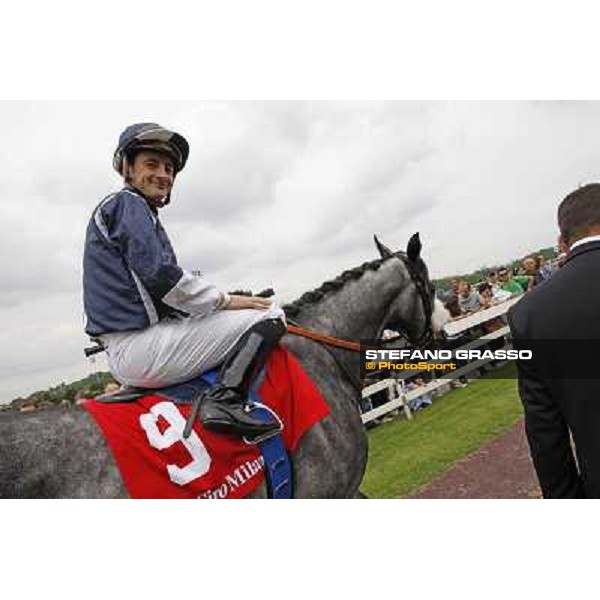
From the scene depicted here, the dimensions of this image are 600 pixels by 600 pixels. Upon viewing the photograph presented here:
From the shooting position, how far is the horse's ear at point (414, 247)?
3.95 metres

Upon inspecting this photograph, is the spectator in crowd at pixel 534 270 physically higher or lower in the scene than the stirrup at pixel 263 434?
higher

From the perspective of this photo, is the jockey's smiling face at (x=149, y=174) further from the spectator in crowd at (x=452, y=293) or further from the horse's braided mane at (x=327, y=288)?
the spectator in crowd at (x=452, y=293)

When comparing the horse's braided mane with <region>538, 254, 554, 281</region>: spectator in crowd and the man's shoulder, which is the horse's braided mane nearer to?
the man's shoulder

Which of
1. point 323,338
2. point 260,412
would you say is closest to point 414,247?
point 323,338

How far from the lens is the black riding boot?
267 cm

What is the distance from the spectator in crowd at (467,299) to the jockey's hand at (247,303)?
2.33 metres

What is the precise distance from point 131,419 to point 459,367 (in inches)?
101

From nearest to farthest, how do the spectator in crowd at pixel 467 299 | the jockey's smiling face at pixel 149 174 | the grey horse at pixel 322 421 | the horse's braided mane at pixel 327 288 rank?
the grey horse at pixel 322 421
the jockey's smiling face at pixel 149 174
the horse's braided mane at pixel 327 288
the spectator in crowd at pixel 467 299

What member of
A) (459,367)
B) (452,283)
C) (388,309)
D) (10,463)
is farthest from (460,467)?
(10,463)

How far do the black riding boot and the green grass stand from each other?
2.46 metres

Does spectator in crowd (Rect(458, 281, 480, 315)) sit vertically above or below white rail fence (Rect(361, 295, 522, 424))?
above

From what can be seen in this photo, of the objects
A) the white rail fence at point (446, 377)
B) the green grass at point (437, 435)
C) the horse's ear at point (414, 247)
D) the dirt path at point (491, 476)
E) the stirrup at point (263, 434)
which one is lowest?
the green grass at point (437, 435)

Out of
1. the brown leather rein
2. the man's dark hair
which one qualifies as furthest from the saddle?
the man's dark hair

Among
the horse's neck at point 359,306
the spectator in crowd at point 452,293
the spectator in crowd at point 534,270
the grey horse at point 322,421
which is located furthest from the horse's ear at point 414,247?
the spectator in crowd at point 534,270
